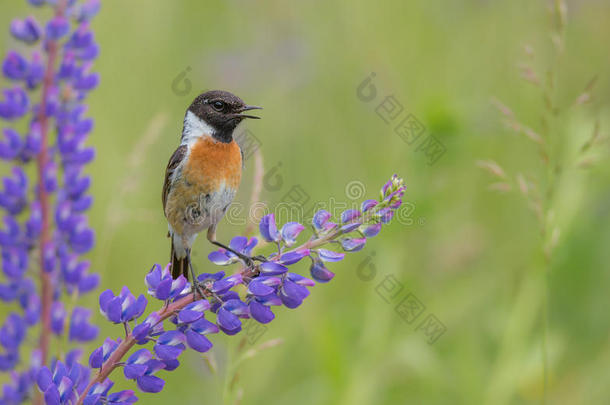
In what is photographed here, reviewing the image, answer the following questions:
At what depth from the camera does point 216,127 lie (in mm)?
3584

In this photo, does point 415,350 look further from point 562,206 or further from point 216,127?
point 216,127

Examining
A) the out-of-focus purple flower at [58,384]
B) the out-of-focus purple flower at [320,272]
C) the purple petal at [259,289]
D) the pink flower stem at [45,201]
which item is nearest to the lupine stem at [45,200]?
the pink flower stem at [45,201]

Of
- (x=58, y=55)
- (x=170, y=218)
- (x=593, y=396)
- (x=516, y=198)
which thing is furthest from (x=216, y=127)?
(x=516, y=198)

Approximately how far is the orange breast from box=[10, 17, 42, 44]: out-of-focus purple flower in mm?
860

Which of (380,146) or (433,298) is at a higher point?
(380,146)

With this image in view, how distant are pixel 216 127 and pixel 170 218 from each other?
19.7 inches

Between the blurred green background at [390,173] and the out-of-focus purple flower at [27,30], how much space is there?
2.00ft

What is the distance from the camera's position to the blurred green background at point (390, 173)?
3.92 metres

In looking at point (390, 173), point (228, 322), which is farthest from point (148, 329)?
point (390, 173)

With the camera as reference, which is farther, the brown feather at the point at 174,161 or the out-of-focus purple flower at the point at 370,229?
the brown feather at the point at 174,161

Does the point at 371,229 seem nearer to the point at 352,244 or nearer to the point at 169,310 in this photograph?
the point at 352,244

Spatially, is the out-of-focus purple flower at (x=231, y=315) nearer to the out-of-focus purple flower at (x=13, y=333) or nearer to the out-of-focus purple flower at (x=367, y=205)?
the out-of-focus purple flower at (x=367, y=205)

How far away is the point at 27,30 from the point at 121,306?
60.2 inches

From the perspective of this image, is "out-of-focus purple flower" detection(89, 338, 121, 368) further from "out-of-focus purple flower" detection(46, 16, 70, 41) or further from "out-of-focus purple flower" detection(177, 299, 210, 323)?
"out-of-focus purple flower" detection(46, 16, 70, 41)
